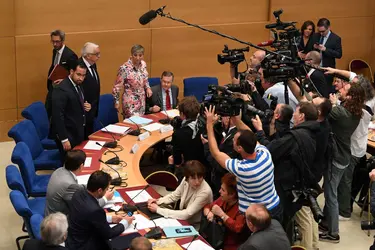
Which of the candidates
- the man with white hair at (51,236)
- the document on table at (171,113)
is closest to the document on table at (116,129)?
the document on table at (171,113)

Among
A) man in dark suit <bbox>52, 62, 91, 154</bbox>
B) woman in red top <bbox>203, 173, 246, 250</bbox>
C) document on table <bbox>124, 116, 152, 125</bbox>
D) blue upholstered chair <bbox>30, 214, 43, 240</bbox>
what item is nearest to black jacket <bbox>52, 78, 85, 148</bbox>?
man in dark suit <bbox>52, 62, 91, 154</bbox>

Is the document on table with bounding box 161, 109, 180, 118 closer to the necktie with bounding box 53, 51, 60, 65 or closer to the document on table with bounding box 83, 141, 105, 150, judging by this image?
the document on table with bounding box 83, 141, 105, 150

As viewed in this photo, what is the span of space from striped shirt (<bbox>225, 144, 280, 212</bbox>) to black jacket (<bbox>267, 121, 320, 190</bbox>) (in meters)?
0.37

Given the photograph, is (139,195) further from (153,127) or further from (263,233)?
(153,127)

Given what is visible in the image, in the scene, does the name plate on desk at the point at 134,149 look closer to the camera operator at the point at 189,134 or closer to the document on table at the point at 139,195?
the camera operator at the point at 189,134

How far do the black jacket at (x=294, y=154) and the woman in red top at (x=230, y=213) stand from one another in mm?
508

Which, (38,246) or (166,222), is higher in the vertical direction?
(38,246)

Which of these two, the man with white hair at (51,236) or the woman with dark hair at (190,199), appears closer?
the man with white hair at (51,236)

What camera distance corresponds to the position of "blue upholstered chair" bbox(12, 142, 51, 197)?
637 cm

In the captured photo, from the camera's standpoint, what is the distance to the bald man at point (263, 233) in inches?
184

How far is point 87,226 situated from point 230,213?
52.7 inches

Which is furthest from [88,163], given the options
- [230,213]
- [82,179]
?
[230,213]

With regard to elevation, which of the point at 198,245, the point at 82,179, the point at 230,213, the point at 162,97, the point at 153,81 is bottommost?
the point at 198,245

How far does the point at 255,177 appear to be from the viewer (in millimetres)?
5285
